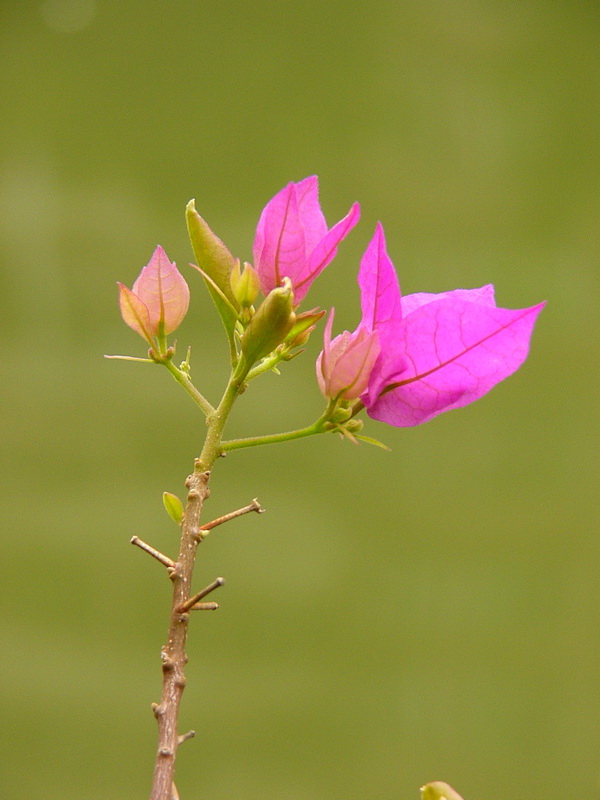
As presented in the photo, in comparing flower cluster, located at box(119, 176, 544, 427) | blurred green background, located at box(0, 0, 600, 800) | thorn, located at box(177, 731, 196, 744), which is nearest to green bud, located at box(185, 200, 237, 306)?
flower cluster, located at box(119, 176, 544, 427)

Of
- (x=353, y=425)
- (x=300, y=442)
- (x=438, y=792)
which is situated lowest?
(x=438, y=792)

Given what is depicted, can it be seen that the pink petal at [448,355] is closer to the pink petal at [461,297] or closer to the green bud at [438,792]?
the pink petal at [461,297]

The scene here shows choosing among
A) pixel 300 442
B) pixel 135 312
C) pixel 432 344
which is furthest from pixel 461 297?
pixel 300 442

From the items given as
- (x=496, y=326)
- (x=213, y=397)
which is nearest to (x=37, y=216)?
(x=213, y=397)

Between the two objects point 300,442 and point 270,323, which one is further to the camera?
point 300,442

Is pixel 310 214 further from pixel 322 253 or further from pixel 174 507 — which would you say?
pixel 174 507

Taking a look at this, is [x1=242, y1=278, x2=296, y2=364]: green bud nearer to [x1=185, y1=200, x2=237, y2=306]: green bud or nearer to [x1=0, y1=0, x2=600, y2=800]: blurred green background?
[x1=185, y1=200, x2=237, y2=306]: green bud

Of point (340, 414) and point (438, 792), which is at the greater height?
point (340, 414)
